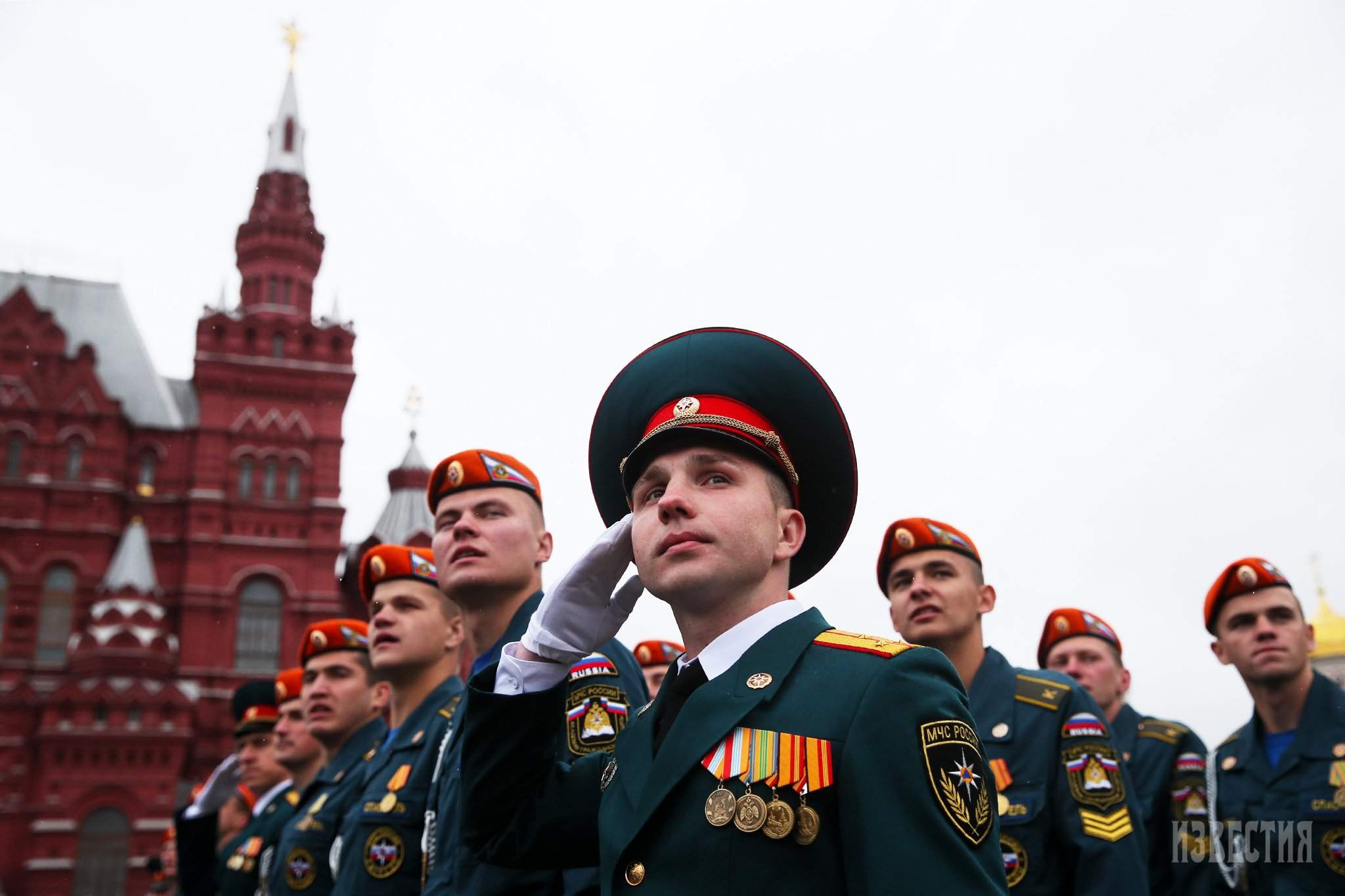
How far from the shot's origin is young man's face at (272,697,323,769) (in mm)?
7250

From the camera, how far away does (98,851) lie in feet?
82.8

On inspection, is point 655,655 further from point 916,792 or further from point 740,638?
point 916,792

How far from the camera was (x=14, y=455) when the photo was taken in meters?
29.6

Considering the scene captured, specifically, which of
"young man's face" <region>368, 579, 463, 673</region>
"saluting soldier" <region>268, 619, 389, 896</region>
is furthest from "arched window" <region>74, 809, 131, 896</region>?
"young man's face" <region>368, 579, 463, 673</region>

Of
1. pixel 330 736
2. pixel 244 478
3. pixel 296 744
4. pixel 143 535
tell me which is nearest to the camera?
pixel 330 736

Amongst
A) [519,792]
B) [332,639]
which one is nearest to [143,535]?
[332,639]

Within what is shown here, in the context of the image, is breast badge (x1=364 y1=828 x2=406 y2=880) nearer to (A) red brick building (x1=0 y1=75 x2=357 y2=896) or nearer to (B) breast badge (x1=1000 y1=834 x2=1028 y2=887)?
(B) breast badge (x1=1000 y1=834 x2=1028 y2=887)

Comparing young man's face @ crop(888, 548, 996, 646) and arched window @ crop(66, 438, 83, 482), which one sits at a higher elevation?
arched window @ crop(66, 438, 83, 482)

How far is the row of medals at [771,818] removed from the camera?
189 centimetres

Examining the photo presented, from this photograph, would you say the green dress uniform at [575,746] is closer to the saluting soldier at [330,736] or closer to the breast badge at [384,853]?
the breast badge at [384,853]

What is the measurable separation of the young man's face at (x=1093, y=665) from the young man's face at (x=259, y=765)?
215 inches

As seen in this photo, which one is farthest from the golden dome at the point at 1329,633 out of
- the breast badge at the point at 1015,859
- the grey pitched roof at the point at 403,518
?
the breast badge at the point at 1015,859

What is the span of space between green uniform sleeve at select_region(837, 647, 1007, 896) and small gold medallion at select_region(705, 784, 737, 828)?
0.19 meters

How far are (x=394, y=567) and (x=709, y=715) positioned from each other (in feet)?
11.4
